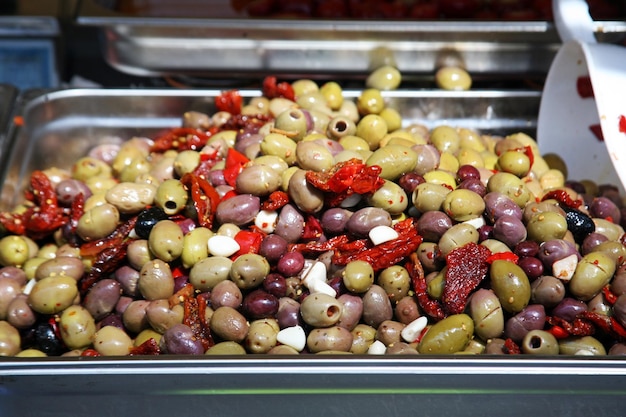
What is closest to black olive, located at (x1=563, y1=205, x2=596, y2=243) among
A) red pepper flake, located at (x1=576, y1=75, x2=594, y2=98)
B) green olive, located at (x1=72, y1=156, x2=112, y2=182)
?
red pepper flake, located at (x1=576, y1=75, x2=594, y2=98)

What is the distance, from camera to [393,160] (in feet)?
7.02

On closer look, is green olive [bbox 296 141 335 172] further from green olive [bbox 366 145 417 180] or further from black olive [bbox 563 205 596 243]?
black olive [bbox 563 205 596 243]

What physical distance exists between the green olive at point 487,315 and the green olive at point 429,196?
313 mm

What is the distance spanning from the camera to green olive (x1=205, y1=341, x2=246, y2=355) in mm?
1844

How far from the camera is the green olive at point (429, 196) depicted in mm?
2078

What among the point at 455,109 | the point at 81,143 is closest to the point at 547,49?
the point at 455,109

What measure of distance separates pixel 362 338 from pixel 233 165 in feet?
2.33

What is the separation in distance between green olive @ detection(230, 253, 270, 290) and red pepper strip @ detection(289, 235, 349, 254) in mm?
111

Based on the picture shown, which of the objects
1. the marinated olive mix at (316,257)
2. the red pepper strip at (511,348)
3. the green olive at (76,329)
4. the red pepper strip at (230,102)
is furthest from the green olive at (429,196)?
the green olive at (76,329)

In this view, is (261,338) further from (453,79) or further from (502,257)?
(453,79)

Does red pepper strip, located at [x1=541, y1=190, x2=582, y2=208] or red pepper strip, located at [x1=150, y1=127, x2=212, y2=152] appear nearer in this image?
red pepper strip, located at [x1=541, y1=190, x2=582, y2=208]

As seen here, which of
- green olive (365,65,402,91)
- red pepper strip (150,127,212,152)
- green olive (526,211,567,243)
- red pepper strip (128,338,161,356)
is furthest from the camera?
green olive (365,65,402,91)

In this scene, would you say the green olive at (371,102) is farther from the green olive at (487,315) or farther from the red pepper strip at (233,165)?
the green olive at (487,315)

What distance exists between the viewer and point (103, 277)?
7.07ft
